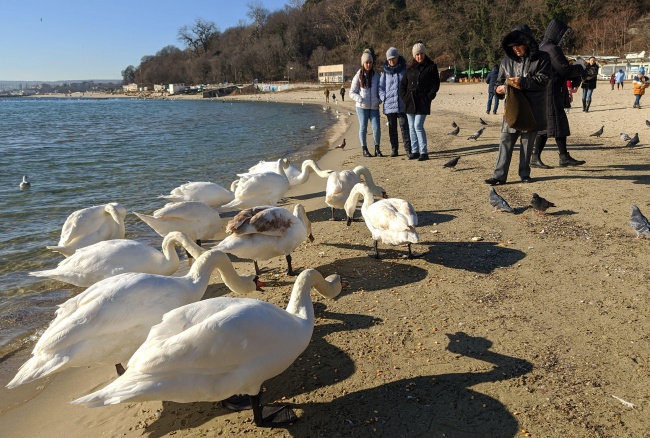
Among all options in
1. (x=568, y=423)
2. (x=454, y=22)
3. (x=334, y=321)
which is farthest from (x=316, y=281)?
(x=454, y=22)

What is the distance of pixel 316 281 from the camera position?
3727mm

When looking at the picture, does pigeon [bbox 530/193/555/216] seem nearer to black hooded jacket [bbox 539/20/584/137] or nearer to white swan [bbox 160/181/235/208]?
black hooded jacket [bbox 539/20/584/137]

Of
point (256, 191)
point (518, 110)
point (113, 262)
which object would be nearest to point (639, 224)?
point (518, 110)

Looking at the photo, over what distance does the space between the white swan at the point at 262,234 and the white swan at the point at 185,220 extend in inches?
42.6

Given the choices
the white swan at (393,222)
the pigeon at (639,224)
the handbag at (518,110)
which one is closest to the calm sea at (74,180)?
the white swan at (393,222)

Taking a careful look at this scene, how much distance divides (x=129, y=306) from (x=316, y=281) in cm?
140

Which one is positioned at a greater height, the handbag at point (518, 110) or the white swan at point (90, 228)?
the handbag at point (518, 110)

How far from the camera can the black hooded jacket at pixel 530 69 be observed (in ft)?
24.2

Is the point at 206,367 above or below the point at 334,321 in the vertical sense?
above

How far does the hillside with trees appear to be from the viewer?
215 feet

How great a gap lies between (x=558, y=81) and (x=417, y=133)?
324 centimetres

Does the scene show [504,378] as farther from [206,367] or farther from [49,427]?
[49,427]

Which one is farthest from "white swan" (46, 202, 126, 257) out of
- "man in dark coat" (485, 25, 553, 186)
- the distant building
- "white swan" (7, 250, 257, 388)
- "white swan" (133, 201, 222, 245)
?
the distant building

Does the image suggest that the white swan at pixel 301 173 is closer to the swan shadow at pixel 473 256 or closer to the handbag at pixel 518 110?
the handbag at pixel 518 110
